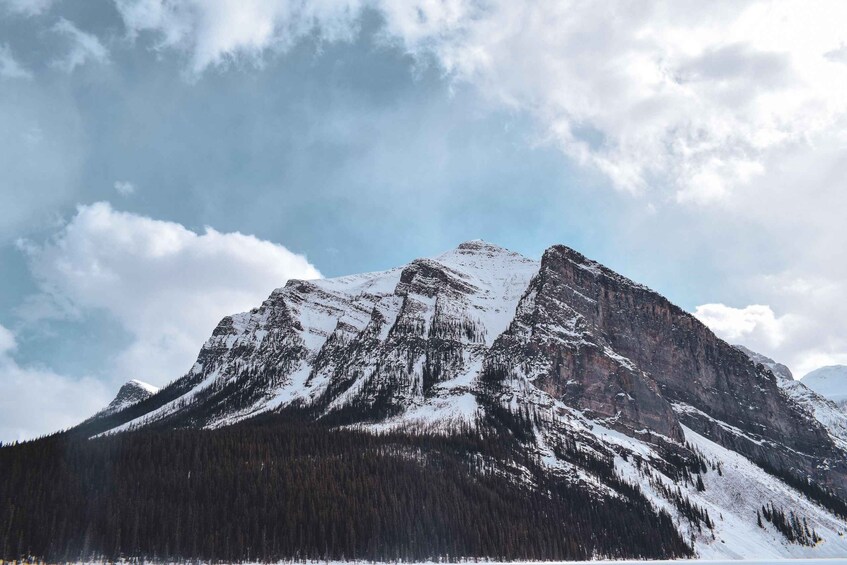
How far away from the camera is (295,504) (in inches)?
4274

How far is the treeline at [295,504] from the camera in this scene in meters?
97.0

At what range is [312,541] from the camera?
334 ft

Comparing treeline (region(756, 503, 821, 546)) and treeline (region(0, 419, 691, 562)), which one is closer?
treeline (region(0, 419, 691, 562))

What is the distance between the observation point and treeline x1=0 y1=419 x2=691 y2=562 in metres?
97.0

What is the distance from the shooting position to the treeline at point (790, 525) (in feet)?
537

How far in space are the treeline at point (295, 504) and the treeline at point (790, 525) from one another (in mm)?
39649

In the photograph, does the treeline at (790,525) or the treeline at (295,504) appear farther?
the treeline at (790,525)

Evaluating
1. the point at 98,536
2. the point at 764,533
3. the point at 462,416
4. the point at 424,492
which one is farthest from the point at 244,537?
the point at 764,533

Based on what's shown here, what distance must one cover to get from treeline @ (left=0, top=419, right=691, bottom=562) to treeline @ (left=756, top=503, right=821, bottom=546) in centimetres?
3965

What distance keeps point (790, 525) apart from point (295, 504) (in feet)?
431

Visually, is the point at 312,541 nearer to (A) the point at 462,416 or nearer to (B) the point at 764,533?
(A) the point at 462,416

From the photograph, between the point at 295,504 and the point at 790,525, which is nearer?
the point at 295,504

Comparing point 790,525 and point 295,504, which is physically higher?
point 295,504

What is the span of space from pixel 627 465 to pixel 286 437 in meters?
88.8
